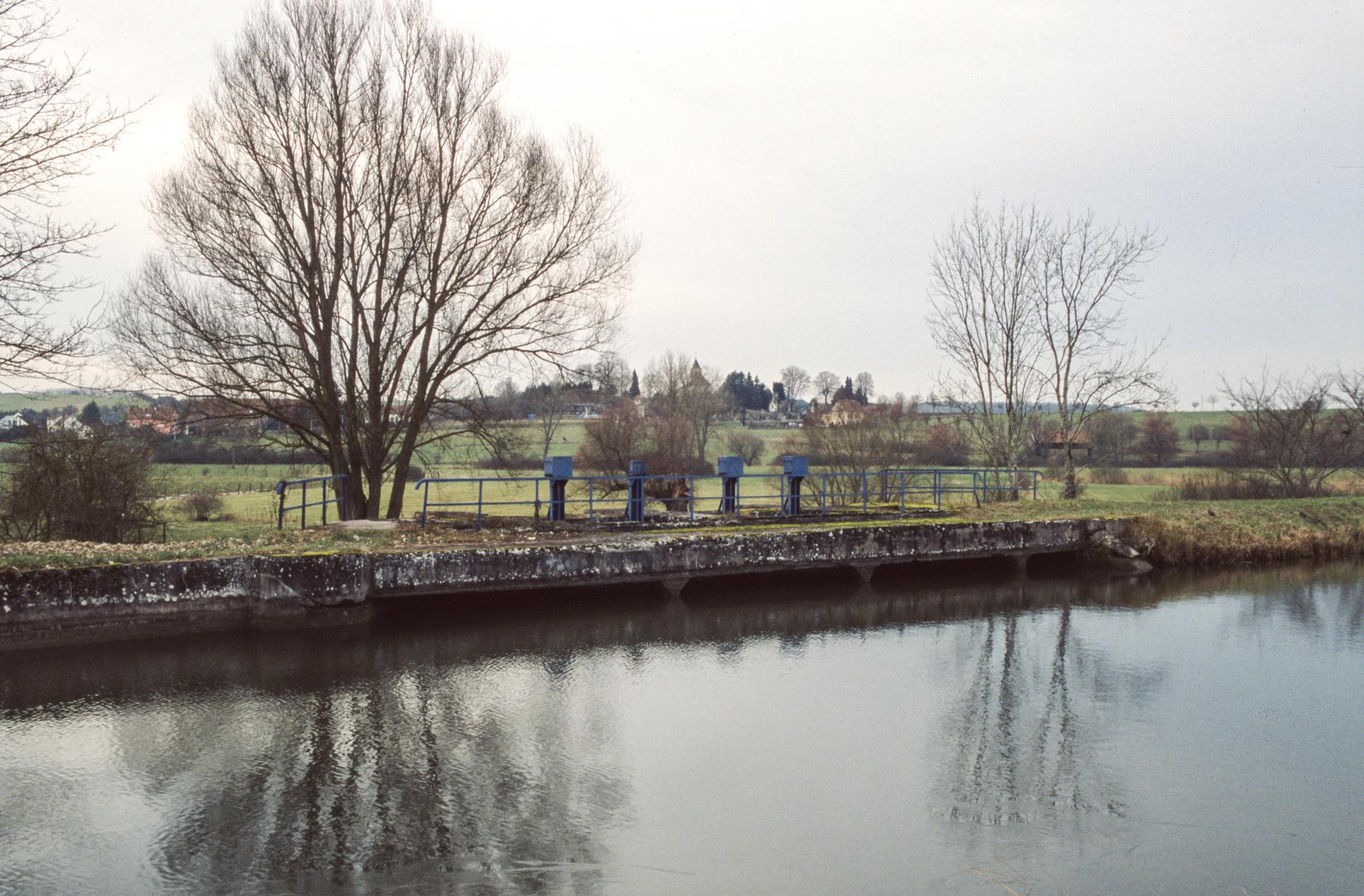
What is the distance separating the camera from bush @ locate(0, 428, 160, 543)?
49.1 feet

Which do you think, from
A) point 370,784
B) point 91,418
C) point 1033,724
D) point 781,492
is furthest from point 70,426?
point 1033,724

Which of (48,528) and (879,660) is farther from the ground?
(48,528)

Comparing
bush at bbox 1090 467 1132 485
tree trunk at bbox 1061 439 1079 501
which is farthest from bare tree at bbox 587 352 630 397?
bush at bbox 1090 467 1132 485

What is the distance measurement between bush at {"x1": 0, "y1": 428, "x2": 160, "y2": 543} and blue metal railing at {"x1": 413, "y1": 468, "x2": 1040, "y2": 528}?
15.6 ft

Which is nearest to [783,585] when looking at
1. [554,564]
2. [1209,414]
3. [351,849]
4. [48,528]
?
[554,564]

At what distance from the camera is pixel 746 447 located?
156 ft

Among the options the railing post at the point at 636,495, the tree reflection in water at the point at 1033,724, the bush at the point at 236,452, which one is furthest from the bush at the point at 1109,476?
the bush at the point at 236,452

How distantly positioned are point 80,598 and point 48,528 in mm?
5330

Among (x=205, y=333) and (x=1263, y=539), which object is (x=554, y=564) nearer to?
(x=205, y=333)

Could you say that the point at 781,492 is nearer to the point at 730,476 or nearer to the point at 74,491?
the point at 730,476

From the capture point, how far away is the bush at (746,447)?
46844 millimetres

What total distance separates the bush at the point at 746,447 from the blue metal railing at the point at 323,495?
26491mm

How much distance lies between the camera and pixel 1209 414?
217 ft

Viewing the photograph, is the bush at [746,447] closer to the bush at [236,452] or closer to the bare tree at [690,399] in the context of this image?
the bare tree at [690,399]
